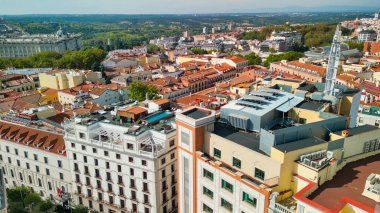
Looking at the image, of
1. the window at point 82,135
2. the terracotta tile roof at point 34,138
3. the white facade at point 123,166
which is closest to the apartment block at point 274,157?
the white facade at point 123,166

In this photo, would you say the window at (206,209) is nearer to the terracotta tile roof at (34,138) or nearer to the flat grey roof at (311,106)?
the flat grey roof at (311,106)

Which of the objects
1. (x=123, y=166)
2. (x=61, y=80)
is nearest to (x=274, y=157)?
(x=123, y=166)

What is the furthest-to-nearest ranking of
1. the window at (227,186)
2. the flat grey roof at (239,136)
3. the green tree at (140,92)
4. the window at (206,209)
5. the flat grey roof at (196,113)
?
the green tree at (140,92)
the flat grey roof at (196,113)
the window at (206,209)
the flat grey roof at (239,136)
the window at (227,186)

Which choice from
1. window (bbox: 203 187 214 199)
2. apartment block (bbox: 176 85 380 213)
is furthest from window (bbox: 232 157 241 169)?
window (bbox: 203 187 214 199)

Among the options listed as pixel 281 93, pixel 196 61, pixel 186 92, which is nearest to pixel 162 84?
pixel 186 92

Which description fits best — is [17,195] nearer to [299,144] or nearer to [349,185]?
[299,144]
